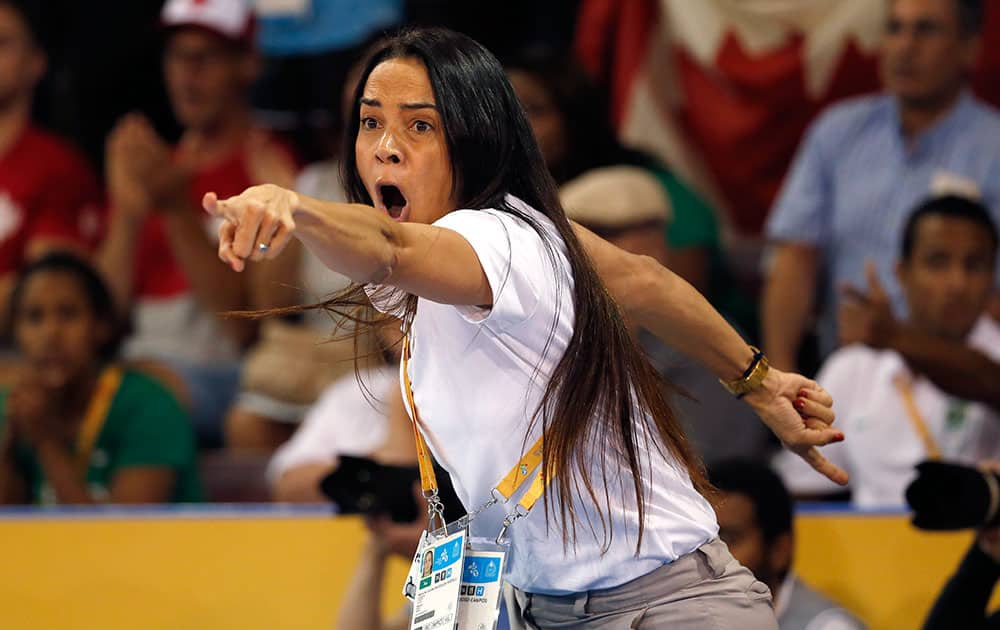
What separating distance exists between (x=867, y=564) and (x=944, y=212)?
1079mm

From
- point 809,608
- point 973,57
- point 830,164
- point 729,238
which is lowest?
point 809,608

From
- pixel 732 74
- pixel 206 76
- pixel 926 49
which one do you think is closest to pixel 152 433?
pixel 206 76

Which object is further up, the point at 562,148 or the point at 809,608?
the point at 562,148

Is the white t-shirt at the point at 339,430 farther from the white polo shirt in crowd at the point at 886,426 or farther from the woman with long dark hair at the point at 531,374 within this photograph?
the woman with long dark hair at the point at 531,374

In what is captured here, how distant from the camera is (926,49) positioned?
4.20 meters

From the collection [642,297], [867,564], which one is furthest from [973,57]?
[642,297]

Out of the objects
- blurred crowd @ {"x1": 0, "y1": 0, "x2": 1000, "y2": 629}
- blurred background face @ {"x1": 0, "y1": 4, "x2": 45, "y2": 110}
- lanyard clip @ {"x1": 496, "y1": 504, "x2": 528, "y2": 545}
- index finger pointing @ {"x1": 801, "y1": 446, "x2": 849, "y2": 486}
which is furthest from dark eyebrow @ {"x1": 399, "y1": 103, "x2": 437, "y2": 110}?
blurred background face @ {"x1": 0, "y1": 4, "x2": 45, "y2": 110}

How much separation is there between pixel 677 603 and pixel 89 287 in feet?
8.49

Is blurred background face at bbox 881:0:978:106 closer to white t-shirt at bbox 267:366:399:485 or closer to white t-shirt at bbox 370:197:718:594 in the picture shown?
white t-shirt at bbox 267:366:399:485

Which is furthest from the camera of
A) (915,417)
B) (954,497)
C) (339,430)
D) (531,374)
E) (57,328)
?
(57,328)

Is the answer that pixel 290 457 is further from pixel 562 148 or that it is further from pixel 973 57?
pixel 973 57

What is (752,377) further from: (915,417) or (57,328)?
(57,328)

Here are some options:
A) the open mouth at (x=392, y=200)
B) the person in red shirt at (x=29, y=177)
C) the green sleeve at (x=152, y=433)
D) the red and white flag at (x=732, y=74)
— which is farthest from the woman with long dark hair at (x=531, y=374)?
the person in red shirt at (x=29, y=177)

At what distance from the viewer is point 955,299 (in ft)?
12.6
